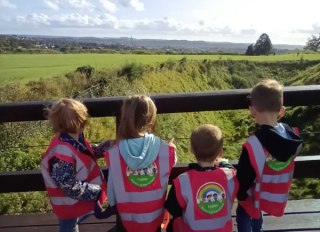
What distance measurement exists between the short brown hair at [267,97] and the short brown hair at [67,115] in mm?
890

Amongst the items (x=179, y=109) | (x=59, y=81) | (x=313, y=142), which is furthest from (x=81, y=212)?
(x=59, y=81)

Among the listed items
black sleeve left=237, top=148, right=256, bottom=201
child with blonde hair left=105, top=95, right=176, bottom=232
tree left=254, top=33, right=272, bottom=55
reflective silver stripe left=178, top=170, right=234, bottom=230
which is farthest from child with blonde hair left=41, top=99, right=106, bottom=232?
tree left=254, top=33, right=272, bottom=55

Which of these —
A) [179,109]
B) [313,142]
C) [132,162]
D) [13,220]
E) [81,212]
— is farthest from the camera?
[313,142]

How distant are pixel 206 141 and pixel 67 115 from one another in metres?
0.70

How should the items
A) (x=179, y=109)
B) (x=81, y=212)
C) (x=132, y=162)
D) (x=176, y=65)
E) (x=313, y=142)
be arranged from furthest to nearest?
1. (x=176, y=65)
2. (x=313, y=142)
3. (x=179, y=109)
4. (x=81, y=212)
5. (x=132, y=162)

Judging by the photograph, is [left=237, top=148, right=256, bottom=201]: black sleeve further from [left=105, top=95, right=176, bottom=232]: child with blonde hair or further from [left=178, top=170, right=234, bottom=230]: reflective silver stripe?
[left=105, top=95, right=176, bottom=232]: child with blonde hair

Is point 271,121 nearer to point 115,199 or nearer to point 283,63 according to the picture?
point 115,199

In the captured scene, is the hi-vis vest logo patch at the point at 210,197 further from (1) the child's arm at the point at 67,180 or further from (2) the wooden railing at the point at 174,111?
(1) the child's arm at the point at 67,180

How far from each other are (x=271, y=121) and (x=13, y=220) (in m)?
1.85

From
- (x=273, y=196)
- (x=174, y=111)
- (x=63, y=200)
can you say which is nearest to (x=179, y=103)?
(x=174, y=111)

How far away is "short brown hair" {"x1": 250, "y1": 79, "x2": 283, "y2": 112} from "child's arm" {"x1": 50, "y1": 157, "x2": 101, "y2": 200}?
3.21 ft

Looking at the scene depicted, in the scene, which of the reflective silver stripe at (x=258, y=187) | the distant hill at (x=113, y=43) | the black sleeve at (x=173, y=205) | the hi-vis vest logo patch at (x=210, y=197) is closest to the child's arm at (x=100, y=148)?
the black sleeve at (x=173, y=205)

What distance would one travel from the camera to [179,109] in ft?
8.33

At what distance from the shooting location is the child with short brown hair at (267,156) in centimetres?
231
